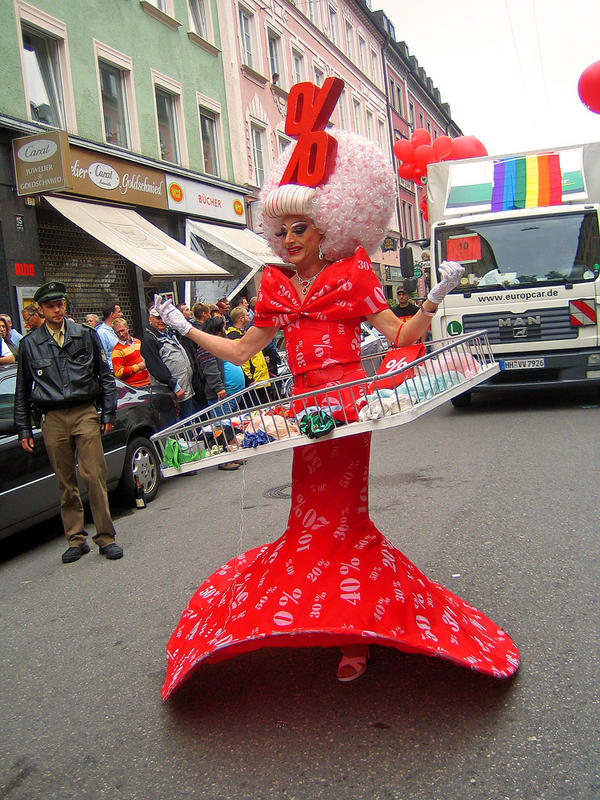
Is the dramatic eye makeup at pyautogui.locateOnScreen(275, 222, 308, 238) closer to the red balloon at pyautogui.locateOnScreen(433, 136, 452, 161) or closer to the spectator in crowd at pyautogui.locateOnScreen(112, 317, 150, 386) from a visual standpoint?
the spectator in crowd at pyautogui.locateOnScreen(112, 317, 150, 386)

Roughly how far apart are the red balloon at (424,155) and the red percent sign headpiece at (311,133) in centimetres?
1394

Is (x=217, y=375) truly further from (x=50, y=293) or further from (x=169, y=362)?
(x=50, y=293)

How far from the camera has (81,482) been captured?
653 cm

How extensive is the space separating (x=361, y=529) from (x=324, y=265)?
109 centimetres

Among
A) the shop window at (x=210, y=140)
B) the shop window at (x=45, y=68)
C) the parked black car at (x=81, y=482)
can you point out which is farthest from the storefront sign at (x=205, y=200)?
the parked black car at (x=81, y=482)

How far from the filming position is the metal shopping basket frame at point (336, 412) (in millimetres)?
2479

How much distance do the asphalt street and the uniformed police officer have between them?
365 mm

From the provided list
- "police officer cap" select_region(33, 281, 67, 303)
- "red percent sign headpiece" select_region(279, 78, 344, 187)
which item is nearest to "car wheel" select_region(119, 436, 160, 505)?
"police officer cap" select_region(33, 281, 67, 303)

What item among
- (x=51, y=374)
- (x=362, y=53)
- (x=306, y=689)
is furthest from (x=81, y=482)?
(x=362, y=53)

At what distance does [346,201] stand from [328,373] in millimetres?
687

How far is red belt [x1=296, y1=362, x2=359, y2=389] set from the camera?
2947mm

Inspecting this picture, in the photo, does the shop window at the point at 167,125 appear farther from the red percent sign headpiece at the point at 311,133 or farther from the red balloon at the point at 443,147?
the red percent sign headpiece at the point at 311,133

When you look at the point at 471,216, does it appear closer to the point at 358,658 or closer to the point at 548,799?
the point at 358,658

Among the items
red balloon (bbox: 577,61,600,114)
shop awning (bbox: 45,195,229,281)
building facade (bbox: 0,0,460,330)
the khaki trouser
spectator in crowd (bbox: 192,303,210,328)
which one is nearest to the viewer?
the khaki trouser
